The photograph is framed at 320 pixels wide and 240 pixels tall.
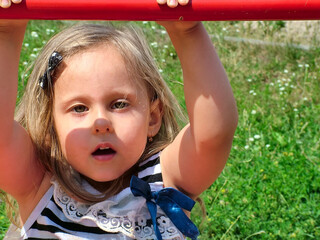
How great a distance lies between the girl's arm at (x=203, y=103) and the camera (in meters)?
1.76

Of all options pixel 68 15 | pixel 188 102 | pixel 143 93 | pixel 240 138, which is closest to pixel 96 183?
pixel 143 93

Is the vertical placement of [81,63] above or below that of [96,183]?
above

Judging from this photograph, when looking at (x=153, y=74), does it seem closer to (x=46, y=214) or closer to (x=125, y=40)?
(x=125, y=40)

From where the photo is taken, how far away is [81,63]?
2.04 m

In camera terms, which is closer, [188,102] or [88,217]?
[188,102]

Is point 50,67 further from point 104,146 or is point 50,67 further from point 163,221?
point 163,221

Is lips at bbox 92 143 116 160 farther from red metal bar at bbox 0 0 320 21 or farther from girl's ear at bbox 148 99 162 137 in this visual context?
red metal bar at bbox 0 0 320 21

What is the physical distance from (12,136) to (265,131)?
185 centimetres

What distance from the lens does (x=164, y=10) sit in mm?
1565

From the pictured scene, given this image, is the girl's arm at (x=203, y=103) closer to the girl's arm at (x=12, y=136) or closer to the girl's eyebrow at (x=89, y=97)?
the girl's eyebrow at (x=89, y=97)

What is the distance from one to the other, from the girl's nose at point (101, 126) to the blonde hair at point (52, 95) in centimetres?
19

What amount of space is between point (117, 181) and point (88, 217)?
164mm

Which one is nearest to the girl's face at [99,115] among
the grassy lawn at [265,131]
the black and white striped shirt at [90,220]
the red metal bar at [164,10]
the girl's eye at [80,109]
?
the girl's eye at [80,109]

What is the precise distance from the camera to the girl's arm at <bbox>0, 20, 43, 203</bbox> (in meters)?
1.77
